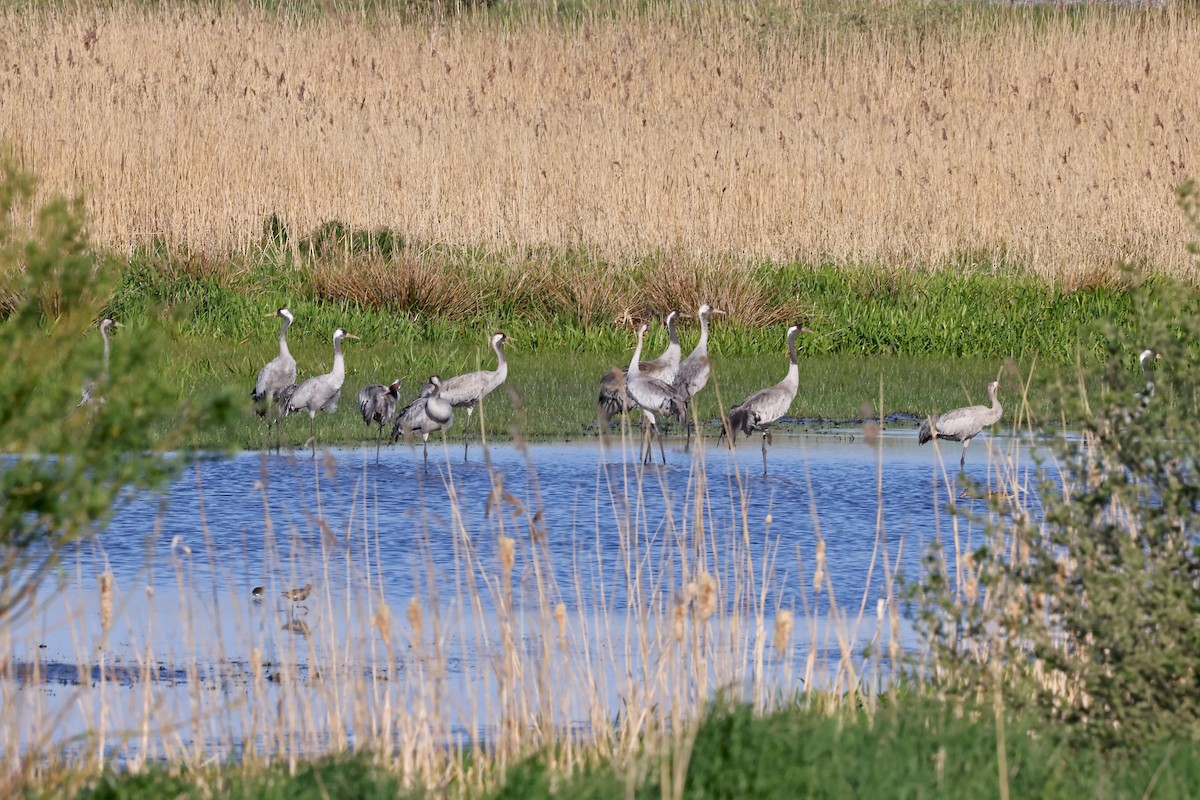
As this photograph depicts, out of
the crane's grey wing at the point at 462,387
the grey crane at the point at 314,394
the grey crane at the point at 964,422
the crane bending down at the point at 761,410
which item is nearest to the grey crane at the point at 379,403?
the grey crane at the point at 314,394

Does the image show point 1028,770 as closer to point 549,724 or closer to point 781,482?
point 549,724

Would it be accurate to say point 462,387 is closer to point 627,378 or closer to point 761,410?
point 627,378

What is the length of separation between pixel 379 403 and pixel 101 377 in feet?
25.7

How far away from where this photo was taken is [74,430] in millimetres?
4930

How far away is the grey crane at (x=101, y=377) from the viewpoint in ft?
17.6

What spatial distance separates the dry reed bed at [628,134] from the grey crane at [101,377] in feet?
14.3

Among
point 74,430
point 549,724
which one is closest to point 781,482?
point 549,724

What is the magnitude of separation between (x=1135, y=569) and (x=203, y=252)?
14.2 metres

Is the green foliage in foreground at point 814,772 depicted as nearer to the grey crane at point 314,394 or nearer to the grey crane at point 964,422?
the grey crane at point 964,422

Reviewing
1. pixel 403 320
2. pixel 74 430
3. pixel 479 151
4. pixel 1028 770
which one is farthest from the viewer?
pixel 479 151

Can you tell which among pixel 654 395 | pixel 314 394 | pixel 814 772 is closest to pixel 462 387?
pixel 314 394

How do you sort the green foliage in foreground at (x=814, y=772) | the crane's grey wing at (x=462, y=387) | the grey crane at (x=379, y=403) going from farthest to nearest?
the crane's grey wing at (x=462, y=387) < the grey crane at (x=379, y=403) < the green foliage in foreground at (x=814, y=772)

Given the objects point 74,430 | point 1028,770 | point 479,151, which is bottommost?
point 1028,770

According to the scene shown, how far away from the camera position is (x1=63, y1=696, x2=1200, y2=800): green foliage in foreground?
5.31m
